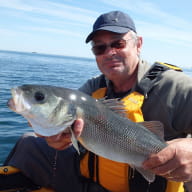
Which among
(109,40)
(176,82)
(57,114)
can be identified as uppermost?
(109,40)

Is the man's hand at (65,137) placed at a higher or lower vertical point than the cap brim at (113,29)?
lower

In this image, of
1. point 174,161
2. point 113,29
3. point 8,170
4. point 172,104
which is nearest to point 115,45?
point 113,29

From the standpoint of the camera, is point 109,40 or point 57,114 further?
point 109,40

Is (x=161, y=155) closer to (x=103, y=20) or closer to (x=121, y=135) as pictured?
(x=121, y=135)

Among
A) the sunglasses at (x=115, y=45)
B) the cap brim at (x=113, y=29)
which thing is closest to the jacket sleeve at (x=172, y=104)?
the sunglasses at (x=115, y=45)

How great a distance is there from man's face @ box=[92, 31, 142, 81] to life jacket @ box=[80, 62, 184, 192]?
414 millimetres

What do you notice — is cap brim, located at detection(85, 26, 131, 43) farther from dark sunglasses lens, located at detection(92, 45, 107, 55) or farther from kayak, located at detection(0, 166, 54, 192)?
kayak, located at detection(0, 166, 54, 192)

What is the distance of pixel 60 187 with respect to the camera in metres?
5.29

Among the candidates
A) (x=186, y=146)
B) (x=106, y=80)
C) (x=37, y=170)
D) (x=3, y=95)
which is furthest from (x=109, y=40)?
(x=3, y=95)

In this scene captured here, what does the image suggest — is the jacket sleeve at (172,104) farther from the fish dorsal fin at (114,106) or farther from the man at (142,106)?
the fish dorsal fin at (114,106)

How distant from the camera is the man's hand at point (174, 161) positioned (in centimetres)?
346

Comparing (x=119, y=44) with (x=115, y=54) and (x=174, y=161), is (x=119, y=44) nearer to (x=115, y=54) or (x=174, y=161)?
(x=115, y=54)

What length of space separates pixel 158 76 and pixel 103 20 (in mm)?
1476

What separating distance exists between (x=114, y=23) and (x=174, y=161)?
8.81 ft
